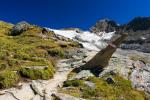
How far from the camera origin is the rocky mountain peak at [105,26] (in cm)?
17975

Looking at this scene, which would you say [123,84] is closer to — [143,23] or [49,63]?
[49,63]

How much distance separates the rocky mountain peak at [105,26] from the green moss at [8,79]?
439 ft

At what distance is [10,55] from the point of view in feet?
179

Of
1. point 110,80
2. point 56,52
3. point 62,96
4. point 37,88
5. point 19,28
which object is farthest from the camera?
point 19,28

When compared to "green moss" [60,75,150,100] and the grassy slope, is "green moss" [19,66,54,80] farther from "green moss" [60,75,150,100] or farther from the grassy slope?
"green moss" [60,75,150,100]

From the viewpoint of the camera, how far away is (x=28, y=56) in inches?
2174

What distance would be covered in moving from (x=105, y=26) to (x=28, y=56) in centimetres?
13062

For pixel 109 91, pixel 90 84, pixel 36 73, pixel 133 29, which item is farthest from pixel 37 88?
pixel 133 29

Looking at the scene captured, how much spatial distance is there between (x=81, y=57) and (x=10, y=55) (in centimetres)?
1249

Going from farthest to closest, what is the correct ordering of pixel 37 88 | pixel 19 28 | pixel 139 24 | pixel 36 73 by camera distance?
pixel 139 24 < pixel 19 28 < pixel 36 73 < pixel 37 88

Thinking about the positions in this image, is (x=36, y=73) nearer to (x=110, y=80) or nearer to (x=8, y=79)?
(x=8, y=79)

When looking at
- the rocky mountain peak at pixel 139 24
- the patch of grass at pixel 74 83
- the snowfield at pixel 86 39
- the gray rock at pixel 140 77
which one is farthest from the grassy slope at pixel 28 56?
the rocky mountain peak at pixel 139 24

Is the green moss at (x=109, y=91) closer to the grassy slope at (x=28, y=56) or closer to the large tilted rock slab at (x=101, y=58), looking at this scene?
the large tilted rock slab at (x=101, y=58)

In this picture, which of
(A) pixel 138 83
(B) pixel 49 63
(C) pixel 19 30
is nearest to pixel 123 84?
(A) pixel 138 83
